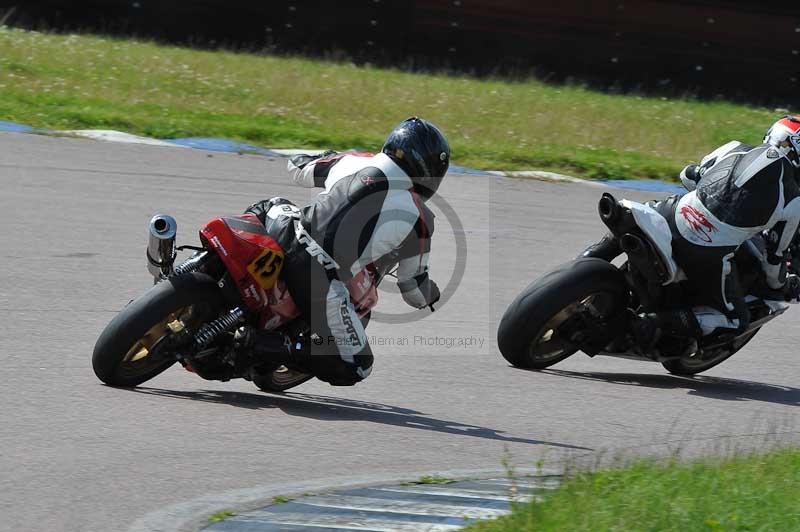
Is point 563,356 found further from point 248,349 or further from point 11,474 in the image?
point 11,474

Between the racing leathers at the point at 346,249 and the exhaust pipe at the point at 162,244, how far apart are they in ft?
1.75

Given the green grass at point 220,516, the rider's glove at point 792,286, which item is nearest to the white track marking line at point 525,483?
the green grass at point 220,516

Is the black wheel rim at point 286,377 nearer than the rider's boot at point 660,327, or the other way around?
the black wheel rim at point 286,377

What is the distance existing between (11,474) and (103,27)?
19036 millimetres

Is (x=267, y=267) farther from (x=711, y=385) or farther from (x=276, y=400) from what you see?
(x=711, y=385)

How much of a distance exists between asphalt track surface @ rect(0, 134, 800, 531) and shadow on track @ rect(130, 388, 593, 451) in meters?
0.02

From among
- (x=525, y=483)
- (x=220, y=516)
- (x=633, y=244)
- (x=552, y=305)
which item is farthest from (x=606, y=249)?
(x=220, y=516)

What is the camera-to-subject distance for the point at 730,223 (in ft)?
24.8

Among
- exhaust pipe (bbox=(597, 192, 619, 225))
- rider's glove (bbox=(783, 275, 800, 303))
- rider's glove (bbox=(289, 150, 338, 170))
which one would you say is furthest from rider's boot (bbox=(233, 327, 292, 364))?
rider's glove (bbox=(783, 275, 800, 303))

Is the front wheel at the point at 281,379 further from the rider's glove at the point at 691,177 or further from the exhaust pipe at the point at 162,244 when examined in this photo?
the rider's glove at the point at 691,177

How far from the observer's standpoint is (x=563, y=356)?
7.77 m

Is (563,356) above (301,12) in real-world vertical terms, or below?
below

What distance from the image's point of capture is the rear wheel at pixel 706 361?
8.05 m

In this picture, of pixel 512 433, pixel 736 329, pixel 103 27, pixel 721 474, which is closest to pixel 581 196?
pixel 736 329
